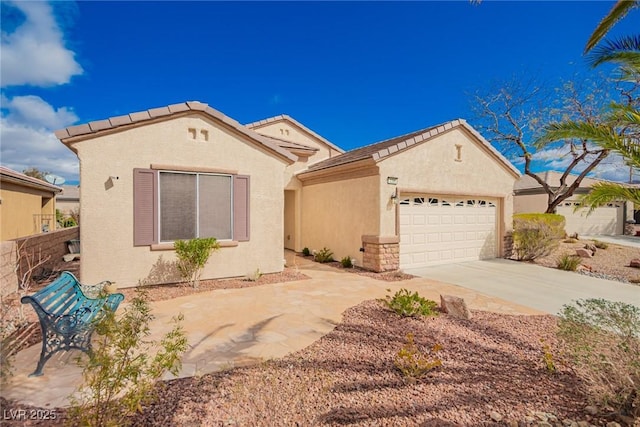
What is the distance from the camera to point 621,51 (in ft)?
18.5

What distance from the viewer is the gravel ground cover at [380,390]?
3.12m

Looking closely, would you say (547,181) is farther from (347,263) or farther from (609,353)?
(609,353)

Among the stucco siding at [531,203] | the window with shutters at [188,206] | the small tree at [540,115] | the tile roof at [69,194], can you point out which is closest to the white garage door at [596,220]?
the stucco siding at [531,203]

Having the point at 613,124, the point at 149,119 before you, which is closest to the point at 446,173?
the point at 613,124

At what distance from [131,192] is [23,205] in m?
12.6

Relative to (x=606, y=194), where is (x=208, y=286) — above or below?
below

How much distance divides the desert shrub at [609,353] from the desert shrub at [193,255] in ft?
25.9

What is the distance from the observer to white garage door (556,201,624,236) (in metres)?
25.6

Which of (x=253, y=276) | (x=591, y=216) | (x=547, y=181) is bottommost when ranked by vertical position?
(x=253, y=276)

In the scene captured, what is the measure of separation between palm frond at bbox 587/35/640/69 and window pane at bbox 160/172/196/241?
10.1 metres

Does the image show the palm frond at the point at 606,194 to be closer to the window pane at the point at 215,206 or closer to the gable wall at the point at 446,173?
the gable wall at the point at 446,173

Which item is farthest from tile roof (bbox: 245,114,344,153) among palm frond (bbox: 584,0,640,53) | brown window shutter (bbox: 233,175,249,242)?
palm frond (bbox: 584,0,640,53)

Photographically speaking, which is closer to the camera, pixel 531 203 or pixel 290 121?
pixel 290 121

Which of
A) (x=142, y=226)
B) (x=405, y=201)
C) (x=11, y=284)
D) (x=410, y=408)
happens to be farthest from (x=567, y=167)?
(x=11, y=284)
